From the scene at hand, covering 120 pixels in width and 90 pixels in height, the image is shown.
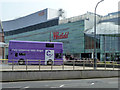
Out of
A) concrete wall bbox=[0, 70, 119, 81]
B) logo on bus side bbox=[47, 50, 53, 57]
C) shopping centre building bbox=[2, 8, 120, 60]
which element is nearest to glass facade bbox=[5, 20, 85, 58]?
shopping centre building bbox=[2, 8, 120, 60]

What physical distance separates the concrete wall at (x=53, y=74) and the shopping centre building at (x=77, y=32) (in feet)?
150

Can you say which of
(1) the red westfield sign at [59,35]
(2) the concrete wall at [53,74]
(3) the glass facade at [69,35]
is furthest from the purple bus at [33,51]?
(1) the red westfield sign at [59,35]

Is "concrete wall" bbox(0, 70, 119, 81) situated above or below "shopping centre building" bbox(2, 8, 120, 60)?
below

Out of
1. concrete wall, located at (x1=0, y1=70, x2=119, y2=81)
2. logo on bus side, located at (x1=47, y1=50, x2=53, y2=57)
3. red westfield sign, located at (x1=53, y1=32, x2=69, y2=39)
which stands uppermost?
red westfield sign, located at (x1=53, y1=32, x2=69, y2=39)

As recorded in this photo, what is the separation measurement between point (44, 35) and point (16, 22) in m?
33.6

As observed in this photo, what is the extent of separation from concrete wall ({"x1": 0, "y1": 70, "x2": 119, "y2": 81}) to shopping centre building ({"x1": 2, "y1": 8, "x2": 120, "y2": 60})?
45784 millimetres

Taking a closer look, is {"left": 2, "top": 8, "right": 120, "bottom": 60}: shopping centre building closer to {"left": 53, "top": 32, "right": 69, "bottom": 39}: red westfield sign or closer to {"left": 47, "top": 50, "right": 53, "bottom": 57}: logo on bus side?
{"left": 53, "top": 32, "right": 69, "bottom": 39}: red westfield sign

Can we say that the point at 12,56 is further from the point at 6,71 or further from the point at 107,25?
the point at 107,25

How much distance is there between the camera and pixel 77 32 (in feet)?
255

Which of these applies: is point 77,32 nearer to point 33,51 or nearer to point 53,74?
point 33,51

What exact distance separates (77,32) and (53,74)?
6118 centimetres

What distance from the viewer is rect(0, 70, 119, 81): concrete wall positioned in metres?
15.9

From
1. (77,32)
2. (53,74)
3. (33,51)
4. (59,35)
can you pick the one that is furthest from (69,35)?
(53,74)

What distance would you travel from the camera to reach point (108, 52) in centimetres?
6669
